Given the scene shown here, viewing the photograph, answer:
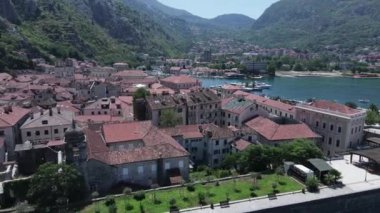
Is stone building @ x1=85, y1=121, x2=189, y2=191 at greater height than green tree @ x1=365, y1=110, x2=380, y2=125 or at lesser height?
greater

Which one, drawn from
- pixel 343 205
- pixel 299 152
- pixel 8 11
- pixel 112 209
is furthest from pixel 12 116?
pixel 8 11

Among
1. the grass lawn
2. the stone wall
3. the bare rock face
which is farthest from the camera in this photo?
the bare rock face

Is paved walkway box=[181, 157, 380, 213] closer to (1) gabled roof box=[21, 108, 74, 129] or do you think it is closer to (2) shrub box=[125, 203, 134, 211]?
(2) shrub box=[125, 203, 134, 211]

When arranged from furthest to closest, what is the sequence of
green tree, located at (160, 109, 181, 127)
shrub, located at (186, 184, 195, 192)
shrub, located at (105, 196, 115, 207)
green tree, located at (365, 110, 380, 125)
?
green tree, located at (365, 110, 380, 125)
green tree, located at (160, 109, 181, 127)
shrub, located at (186, 184, 195, 192)
shrub, located at (105, 196, 115, 207)

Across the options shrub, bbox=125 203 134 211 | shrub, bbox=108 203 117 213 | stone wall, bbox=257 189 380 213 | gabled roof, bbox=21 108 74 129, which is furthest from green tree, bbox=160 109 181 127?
stone wall, bbox=257 189 380 213

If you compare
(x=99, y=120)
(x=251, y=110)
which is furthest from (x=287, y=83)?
(x=99, y=120)

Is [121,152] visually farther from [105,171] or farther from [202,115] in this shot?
[202,115]

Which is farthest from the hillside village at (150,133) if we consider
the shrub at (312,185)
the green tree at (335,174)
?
the shrub at (312,185)
